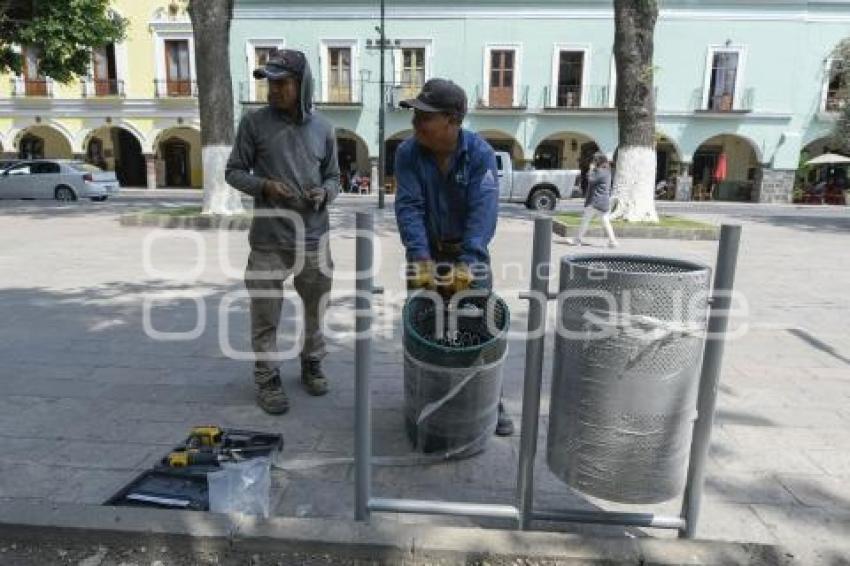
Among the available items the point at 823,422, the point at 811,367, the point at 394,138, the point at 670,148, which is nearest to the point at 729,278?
the point at 823,422

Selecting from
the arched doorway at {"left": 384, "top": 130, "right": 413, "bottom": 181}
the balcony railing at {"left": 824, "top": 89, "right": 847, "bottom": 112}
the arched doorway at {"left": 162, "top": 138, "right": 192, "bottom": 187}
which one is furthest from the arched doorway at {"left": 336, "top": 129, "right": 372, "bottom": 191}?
the balcony railing at {"left": 824, "top": 89, "right": 847, "bottom": 112}

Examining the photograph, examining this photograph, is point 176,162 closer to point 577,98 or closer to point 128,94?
point 128,94

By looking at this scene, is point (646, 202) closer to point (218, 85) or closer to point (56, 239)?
point (218, 85)

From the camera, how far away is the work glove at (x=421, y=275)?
9.82ft

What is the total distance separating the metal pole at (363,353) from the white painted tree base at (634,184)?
11643 millimetres

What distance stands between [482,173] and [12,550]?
8.25 ft

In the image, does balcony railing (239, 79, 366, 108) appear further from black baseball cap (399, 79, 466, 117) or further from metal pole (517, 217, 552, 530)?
metal pole (517, 217, 552, 530)

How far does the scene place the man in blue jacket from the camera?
2.96 metres

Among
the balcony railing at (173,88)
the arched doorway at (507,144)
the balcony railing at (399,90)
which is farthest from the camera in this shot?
the balcony railing at (173,88)

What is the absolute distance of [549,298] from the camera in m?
2.43

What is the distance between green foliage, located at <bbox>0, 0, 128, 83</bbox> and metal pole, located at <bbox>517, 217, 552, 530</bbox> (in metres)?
17.8

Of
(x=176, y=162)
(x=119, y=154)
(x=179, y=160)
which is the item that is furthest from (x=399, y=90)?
(x=119, y=154)

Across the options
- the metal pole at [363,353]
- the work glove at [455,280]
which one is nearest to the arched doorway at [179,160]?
the work glove at [455,280]

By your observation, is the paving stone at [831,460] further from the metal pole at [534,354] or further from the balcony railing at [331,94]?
the balcony railing at [331,94]
